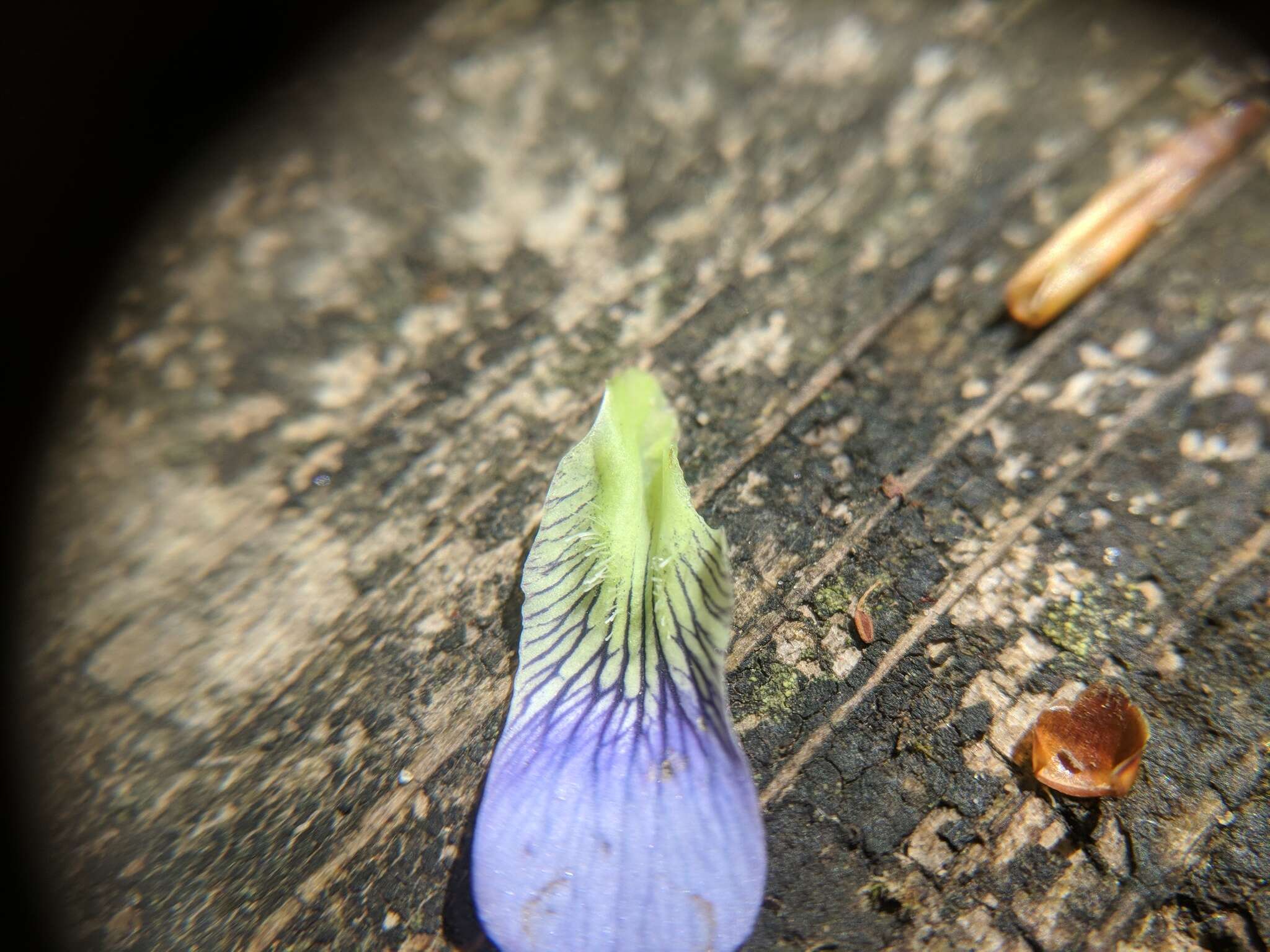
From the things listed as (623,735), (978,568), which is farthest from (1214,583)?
(623,735)

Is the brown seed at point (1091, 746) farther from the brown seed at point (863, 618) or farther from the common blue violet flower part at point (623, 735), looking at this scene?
the common blue violet flower part at point (623, 735)

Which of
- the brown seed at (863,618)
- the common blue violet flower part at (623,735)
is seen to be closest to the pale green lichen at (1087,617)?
the brown seed at (863,618)

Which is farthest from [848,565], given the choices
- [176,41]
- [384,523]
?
[176,41]

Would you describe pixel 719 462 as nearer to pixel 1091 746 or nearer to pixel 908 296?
pixel 908 296

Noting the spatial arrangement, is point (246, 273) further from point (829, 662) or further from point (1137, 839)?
point (1137, 839)

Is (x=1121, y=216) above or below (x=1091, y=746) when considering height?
above
